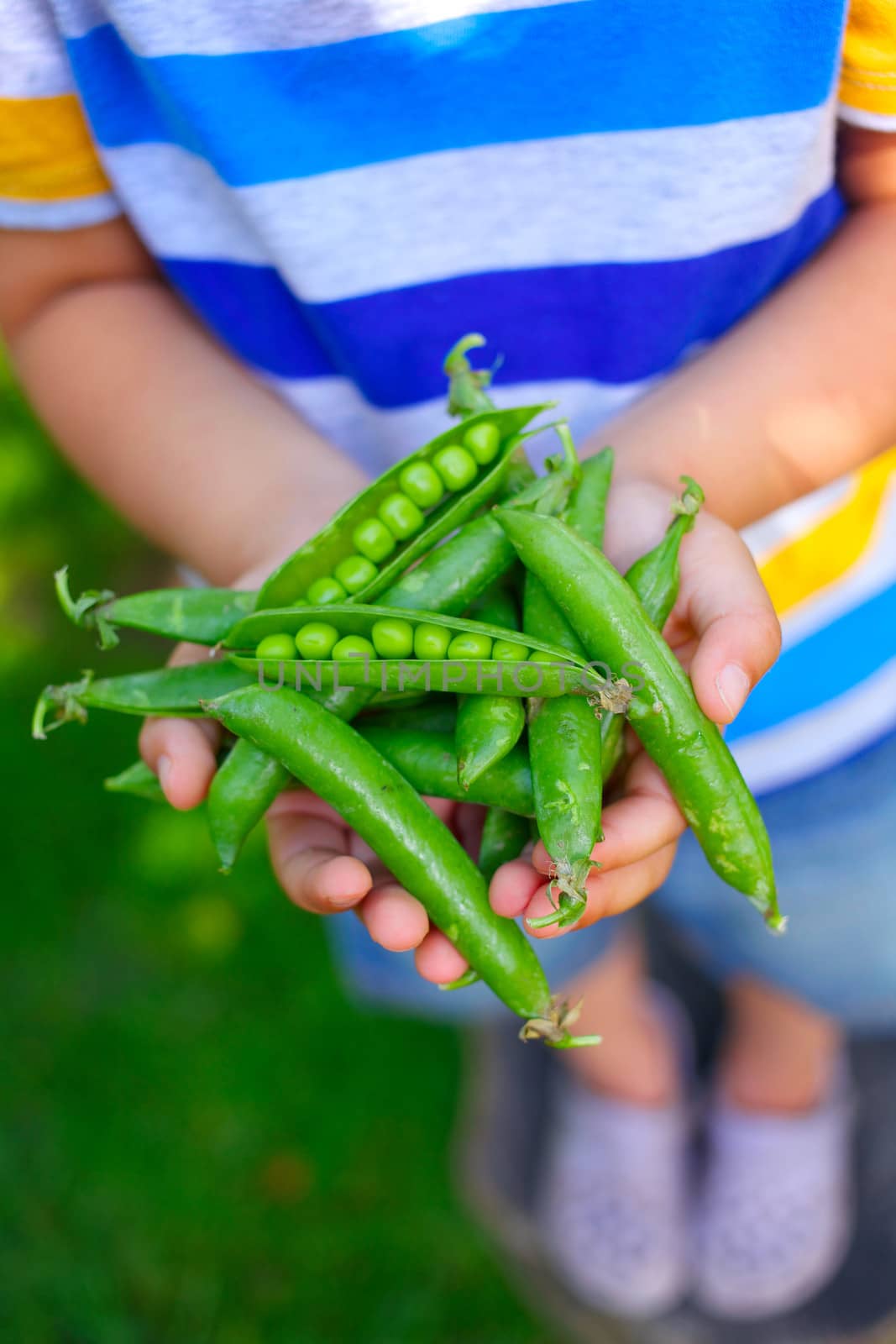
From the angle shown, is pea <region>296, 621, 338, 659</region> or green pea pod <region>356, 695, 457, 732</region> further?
green pea pod <region>356, 695, 457, 732</region>

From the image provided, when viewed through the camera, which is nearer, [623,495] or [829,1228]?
[623,495]

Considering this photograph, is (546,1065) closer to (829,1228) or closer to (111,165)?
(829,1228)

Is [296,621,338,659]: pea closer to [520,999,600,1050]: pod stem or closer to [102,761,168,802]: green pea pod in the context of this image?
[102,761,168,802]: green pea pod

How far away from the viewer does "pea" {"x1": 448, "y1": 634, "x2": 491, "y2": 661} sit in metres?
2.00

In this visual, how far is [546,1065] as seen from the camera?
4215 millimetres

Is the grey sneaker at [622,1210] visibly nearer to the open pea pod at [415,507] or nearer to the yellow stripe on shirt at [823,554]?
the yellow stripe on shirt at [823,554]

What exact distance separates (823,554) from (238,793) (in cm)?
144

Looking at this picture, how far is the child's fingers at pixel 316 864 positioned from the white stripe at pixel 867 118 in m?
1.73

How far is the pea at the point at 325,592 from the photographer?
2.16 metres

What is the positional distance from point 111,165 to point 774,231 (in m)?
1.41

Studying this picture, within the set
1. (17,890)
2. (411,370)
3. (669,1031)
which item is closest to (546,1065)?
(669,1031)

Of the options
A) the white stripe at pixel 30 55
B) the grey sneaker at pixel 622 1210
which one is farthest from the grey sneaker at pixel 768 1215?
the white stripe at pixel 30 55

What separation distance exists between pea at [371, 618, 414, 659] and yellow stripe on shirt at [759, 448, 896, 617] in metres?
0.94

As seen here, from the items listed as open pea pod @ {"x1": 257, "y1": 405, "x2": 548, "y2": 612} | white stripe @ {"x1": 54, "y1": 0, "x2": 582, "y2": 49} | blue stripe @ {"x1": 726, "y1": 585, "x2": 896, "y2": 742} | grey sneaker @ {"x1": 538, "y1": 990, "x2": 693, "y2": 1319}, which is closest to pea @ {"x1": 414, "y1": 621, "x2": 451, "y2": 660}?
open pea pod @ {"x1": 257, "y1": 405, "x2": 548, "y2": 612}
